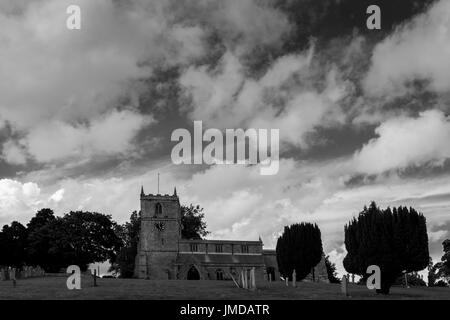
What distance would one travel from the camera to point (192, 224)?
284 ft

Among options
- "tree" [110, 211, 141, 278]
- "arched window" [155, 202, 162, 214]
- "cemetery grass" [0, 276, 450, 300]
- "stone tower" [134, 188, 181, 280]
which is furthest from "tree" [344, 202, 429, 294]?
"tree" [110, 211, 141, 278]

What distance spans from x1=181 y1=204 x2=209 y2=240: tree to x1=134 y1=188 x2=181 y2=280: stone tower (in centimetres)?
972

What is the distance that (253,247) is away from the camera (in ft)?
253

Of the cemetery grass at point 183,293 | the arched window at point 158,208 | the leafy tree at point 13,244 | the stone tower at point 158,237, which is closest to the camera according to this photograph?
the cemetery grass at point 183,293

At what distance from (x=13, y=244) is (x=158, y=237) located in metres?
21.1

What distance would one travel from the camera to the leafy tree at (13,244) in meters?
72.9

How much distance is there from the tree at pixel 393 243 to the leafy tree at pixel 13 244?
58.2 metres

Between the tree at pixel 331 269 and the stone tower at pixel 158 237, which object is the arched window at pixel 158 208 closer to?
the stone tower at pixel 158 237

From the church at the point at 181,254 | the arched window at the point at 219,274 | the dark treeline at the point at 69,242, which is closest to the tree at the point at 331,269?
the church at the point at 181,254

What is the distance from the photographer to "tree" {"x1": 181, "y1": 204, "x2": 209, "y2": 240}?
8531 cm

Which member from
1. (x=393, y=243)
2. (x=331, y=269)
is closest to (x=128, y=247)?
(x=331, y=269)
